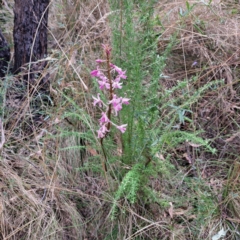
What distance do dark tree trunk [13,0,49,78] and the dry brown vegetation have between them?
3.8 inches

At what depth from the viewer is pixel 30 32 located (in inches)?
84.1

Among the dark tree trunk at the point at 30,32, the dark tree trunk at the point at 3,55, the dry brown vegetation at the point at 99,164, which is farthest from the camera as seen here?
the dark tree trunk at the point at 3,55

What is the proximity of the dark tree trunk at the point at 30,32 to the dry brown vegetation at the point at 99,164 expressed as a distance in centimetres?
10

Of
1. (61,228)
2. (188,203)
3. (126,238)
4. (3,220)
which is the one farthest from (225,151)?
(3,220)

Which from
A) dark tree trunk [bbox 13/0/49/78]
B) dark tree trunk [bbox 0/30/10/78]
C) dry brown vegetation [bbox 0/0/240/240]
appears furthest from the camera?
dark tree trunk [bbox 0/30/10/78]

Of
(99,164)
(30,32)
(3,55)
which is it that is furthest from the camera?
(3,55)

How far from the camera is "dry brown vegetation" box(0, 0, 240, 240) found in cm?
168

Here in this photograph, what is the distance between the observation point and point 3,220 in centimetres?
164

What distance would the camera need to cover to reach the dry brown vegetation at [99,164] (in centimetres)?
168

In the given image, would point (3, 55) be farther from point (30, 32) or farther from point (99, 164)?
point (99, 164)

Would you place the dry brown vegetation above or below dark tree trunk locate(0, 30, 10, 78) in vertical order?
below

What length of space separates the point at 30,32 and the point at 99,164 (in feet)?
2.92

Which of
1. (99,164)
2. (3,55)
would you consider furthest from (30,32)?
(99,164)

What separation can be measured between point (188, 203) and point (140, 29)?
0.81 metres
